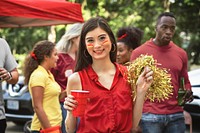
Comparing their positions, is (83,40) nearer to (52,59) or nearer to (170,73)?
(170,73)

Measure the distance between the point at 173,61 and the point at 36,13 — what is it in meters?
2.14

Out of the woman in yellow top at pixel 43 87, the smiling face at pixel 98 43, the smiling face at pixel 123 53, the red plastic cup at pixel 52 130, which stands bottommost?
the red plastic cup at pixel 52 130

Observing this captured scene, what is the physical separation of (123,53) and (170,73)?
766mm

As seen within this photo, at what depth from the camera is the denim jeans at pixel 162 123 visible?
14.4ft

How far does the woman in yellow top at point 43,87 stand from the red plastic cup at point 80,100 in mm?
1954

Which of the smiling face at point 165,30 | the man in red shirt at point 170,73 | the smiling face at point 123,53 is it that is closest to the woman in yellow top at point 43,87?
the smiling face at point 123,53

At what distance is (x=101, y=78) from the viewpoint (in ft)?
9.89

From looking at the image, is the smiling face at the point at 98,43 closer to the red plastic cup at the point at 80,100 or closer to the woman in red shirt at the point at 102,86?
the woman in red shirt at the point at 102,86

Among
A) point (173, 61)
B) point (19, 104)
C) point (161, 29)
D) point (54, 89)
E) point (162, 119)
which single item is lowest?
point (19, 104)

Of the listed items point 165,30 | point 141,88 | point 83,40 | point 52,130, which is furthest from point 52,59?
point 141,88

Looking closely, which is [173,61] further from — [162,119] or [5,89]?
[5,89]

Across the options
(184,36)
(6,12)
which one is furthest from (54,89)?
(184,36)

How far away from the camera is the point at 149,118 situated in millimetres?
4414

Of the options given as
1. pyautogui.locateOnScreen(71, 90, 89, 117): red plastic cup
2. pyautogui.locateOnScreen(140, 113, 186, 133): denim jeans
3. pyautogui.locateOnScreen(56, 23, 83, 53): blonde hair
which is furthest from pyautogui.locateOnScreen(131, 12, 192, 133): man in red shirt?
pyautogui.locateOnScreen(71, 90, 89, 117): red plastic cup
